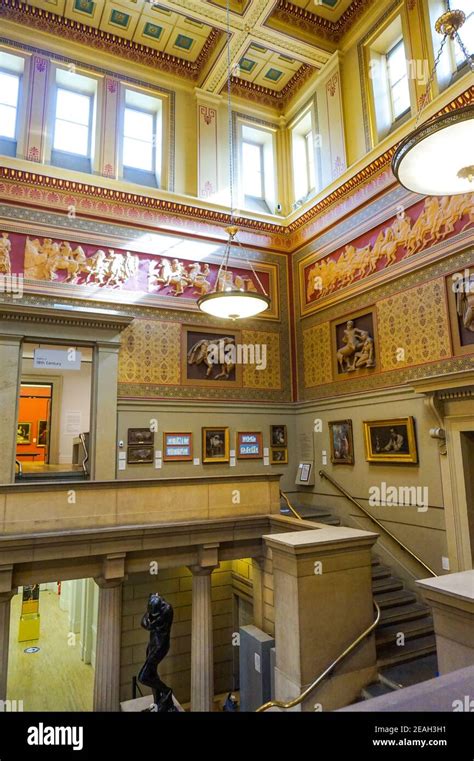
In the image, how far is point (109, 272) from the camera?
31.6 feet

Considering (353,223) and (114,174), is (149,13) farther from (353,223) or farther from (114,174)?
Answer: (353,223)

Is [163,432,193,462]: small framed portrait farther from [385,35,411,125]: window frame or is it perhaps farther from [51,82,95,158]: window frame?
[385,35,411,125]: window frame

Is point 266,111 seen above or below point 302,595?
above

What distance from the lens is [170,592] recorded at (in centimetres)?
955

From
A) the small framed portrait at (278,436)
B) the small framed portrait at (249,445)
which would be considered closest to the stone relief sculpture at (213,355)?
the small framed portrait at (249,445)

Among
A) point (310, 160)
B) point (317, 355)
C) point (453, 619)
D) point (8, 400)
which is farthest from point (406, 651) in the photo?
point (310, 160)

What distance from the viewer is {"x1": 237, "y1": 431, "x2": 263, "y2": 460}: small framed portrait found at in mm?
10352

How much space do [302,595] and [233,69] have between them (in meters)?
11.0

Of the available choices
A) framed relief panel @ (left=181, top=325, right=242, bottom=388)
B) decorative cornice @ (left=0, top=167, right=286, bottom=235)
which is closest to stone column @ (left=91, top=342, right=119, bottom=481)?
framed relief panel @ (left=181, top=325, right=242, bottom=388)

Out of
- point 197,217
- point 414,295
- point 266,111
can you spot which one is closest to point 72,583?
point 197,217

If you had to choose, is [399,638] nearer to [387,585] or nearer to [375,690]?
[375,690]

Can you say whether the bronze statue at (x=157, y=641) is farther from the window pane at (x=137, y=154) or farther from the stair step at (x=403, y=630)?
the window pane at (x=137, y=154)

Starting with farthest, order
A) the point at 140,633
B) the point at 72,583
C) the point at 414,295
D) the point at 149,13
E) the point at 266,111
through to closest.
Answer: the point at 72,583, the point at 266,111, the point at 149,13, the point at 140,633, the point at 414,295

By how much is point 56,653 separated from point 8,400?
24.1 ft
